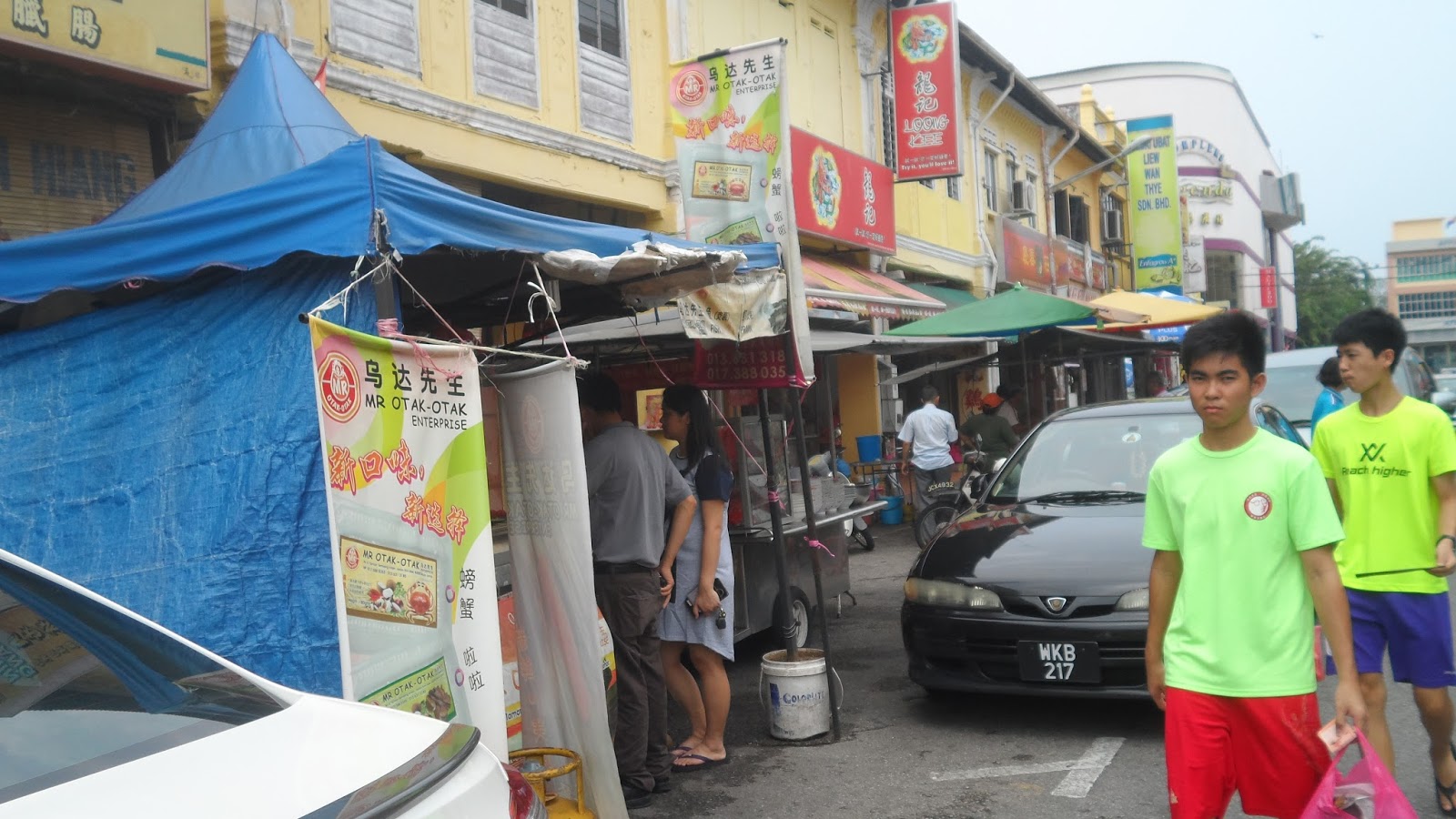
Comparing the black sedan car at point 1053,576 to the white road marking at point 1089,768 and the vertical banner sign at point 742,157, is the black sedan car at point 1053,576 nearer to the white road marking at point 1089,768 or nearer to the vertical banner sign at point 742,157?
the white road marking at point 1089,768

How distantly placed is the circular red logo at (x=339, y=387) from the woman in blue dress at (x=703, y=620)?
223 cm

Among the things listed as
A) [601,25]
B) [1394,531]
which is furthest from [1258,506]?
[601,25]

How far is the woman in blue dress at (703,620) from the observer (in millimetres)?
5574

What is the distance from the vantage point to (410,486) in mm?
3789

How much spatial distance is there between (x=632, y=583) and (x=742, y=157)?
8.19 feet

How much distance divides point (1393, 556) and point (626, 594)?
302cm

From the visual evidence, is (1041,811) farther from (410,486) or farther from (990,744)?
(410,486)

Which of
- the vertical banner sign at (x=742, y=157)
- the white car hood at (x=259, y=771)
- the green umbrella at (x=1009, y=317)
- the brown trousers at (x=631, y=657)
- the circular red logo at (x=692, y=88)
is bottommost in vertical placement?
the brown trousers at (x=631, y=657)

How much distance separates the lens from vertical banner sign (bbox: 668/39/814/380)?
235 inches

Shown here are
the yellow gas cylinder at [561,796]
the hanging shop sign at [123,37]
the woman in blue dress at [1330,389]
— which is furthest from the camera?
the woman in blue dress at [1330,389]

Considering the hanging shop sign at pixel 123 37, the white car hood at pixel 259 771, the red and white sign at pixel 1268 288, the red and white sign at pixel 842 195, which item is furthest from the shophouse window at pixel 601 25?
the red and white sign at pixel 1268 288

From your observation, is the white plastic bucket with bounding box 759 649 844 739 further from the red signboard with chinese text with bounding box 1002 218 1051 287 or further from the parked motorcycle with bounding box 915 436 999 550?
the red signboard with chinese text with bounding box 1002 218 1051 287

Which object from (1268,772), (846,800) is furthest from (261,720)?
(846,800)

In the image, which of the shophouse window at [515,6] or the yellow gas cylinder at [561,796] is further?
the shophouse window at [515,6]
